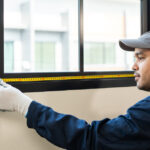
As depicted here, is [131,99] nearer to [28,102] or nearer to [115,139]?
[115,139]

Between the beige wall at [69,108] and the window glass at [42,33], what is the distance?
16.3ft

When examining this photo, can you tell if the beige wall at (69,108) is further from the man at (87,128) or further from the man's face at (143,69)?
the man's face at (143,69)

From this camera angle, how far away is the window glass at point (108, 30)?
707 cm

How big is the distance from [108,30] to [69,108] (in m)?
6.73

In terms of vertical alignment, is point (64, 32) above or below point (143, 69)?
above

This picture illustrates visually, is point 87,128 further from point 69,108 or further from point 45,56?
point 45,56

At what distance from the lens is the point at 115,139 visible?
1.00 metres

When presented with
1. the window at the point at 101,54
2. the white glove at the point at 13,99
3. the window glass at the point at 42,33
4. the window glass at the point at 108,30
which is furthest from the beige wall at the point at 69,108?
the window at the point at 101,54

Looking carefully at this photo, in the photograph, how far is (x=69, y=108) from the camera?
56.5 inches

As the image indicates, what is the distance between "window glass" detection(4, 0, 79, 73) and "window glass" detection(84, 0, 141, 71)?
586 mm

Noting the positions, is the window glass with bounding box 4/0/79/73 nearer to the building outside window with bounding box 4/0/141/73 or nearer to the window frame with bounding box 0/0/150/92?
the building outside window with bounding box 4/0/141/73

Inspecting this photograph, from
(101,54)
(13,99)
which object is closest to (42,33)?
(101,54)

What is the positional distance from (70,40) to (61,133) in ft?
22.7

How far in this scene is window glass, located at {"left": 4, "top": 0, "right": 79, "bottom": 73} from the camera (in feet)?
22.7
